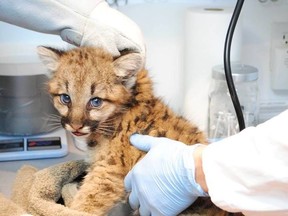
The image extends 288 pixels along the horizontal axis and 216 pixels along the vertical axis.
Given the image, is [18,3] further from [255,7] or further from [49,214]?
[255,7]

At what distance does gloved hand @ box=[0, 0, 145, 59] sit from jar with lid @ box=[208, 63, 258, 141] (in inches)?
14.2

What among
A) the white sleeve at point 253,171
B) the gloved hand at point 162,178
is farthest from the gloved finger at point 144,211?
the white sleeve at point 253,171

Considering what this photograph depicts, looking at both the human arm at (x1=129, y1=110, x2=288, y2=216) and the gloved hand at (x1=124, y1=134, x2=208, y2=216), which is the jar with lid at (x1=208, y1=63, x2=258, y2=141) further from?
the human arm at (x1=129, y1=110, x2=288, y2=216)

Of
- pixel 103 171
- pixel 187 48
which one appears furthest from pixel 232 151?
pixel 187 48

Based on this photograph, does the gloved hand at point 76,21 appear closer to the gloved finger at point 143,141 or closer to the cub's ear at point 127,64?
the cub's ear at point 127,64

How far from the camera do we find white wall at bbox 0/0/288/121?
4.81 ft

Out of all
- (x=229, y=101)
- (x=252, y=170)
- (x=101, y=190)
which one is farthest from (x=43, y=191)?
(x=229, y=101)

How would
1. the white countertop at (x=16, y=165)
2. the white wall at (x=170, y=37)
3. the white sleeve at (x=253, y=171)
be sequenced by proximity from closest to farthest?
the white sleeve at (x=253, y=171), the white countertop at (x=16, y=165), the white wall at (x=170, y=37)

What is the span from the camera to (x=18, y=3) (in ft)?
3.39

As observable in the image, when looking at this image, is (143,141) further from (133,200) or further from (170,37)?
(170,37)

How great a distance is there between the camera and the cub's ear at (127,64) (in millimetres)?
1002

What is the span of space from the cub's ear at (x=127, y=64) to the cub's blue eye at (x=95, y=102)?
0.22 feet

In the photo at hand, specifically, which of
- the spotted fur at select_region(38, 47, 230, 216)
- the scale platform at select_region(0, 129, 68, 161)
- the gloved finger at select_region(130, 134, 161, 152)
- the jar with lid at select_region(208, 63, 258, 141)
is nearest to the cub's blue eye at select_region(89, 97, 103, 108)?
the spotted fur at select_region(38, 47, 230, 216)

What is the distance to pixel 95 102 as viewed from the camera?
39.6 inches
